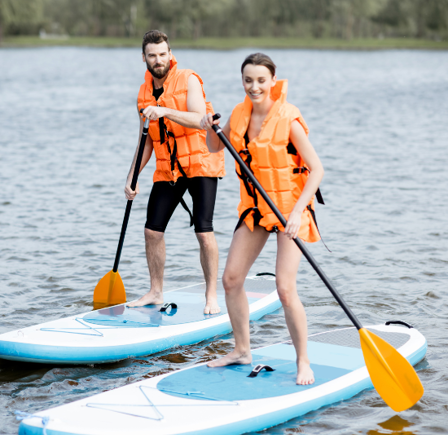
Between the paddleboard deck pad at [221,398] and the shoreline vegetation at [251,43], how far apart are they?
70.1m

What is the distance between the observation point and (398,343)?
5043 millimetres

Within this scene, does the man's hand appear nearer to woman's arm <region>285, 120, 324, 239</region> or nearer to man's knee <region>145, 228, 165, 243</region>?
man's knee <region>145, 228, 165, 243</region>

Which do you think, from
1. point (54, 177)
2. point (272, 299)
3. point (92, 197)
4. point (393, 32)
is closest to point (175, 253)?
point (272, 299)

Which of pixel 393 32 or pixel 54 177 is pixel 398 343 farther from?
pixel 393 32

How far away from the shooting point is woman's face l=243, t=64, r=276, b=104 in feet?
13.2

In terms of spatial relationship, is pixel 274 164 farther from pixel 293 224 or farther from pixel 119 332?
pixel 119 332

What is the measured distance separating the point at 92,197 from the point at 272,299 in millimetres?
5653

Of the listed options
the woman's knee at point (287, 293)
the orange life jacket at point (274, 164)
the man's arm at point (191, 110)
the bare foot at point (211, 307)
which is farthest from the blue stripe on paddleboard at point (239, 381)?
the man's arm at point (191, 110)

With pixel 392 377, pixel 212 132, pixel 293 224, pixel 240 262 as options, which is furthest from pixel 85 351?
pixel 392 377

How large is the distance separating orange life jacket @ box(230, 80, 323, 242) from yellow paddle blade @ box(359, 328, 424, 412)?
81cm

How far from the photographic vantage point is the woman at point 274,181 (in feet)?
13.2

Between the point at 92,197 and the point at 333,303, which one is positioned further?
the point at 92,197

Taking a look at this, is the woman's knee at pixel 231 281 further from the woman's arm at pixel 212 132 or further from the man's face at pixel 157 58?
the man's face at pixel 157 58

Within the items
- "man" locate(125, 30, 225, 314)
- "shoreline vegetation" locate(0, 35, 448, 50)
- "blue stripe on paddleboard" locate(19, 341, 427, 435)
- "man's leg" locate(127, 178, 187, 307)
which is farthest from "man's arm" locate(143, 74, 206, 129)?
"shoreline vegetation" locate(0, 35, 448, 50)
